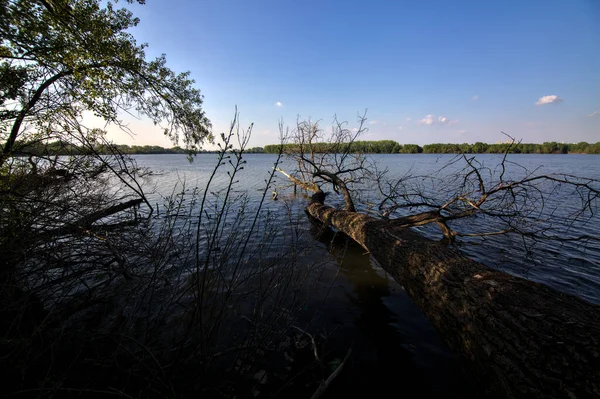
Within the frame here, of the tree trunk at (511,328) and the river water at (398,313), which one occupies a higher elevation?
the tree trunk at (511,328)

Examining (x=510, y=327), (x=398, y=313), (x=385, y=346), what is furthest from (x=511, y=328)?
(x=398, y=313)

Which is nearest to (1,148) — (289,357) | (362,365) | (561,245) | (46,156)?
(46,156)

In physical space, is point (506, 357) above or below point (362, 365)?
above

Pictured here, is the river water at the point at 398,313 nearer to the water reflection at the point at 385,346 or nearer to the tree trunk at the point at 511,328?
the water reflection at the point at 385,346

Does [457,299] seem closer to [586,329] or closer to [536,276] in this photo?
[586,329]

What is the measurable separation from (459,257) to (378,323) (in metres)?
1.64

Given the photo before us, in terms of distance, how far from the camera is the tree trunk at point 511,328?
151cm

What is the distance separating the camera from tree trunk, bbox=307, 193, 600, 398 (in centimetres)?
151

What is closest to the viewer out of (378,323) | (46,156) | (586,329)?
(586,329)

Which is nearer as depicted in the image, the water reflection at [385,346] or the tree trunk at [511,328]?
the tree trunk at [511,328]

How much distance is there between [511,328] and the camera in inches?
74.5

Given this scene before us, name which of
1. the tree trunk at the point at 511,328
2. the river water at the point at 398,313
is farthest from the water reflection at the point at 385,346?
the tree trunk at the point at 511,328

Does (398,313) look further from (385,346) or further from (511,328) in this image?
(511,328)

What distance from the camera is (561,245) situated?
22.0ft
